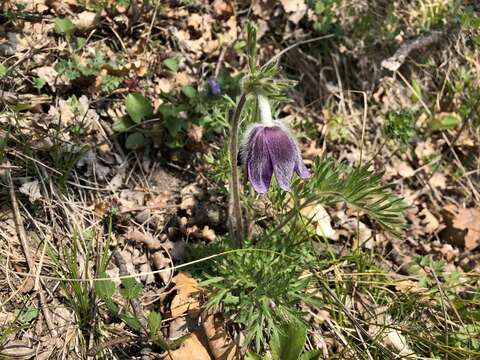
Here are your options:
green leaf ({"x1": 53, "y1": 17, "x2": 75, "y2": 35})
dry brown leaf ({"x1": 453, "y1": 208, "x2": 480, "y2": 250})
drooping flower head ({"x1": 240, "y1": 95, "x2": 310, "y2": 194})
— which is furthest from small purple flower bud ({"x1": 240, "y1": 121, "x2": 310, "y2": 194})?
dry brown leaf ({"x1": 453, "y1": 208, "x2": 480, "y2": 250})

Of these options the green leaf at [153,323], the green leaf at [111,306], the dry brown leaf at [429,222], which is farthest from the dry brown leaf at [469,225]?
the green leaf at [111,306]

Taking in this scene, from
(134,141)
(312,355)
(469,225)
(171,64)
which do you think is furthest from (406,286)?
(171,64)

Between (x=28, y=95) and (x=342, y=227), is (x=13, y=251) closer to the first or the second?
(x=28, y=95)

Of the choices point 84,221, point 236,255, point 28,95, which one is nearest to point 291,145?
point 236,255

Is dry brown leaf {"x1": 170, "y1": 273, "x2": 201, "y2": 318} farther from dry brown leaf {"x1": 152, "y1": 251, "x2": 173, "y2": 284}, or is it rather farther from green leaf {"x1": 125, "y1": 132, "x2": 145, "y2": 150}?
green leaf {"x1": 125, "y1": 132, "x2": 145, "y2": 150}

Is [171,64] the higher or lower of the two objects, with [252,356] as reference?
higher

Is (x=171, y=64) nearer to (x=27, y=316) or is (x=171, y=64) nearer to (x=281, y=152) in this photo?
(x=281, y=152)

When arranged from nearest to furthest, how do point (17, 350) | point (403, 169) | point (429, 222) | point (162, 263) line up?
1. point (17, 350)
2. point (162, 263)
3. point (429, 222)
4. point (403, 169)
